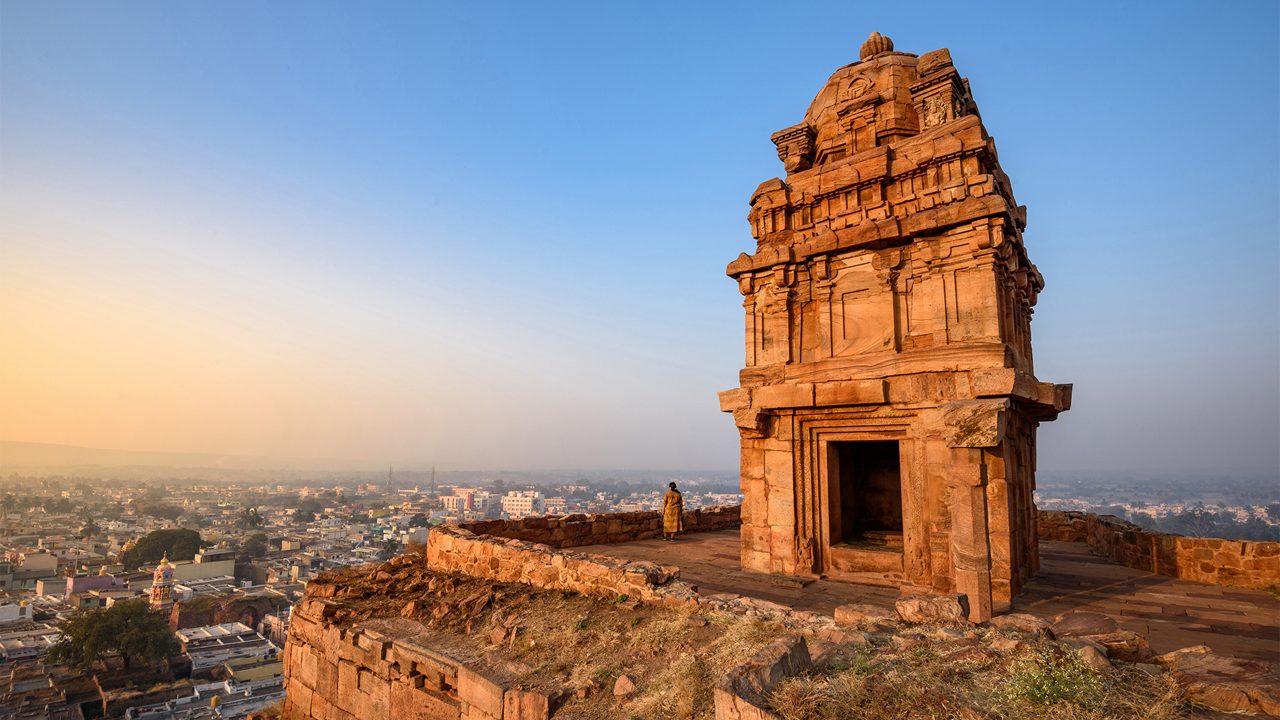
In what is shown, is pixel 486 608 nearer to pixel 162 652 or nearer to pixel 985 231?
pixel 985 231

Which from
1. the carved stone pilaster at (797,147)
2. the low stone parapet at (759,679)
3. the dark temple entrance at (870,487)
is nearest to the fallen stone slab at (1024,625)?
the low stone parapet at (759,679)

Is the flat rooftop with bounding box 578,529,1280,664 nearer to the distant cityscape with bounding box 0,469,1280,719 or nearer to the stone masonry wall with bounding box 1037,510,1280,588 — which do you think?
the stone masonry wall with bounding box 1037,510,1280,588

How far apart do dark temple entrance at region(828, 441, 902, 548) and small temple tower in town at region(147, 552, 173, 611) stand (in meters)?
32.3

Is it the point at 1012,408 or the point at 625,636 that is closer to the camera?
the point at 625,636

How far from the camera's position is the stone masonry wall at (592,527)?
12.0 metres

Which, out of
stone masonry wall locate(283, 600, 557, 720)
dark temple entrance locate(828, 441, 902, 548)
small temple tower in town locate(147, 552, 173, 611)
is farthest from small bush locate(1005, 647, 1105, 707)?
small temple tower in town locate(147, 552, 173, 611)

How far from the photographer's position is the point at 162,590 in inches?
1193

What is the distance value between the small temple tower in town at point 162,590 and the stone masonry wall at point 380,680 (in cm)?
2692

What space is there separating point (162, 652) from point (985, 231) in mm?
31356

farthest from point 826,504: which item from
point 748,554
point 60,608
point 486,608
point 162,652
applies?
point 60,608

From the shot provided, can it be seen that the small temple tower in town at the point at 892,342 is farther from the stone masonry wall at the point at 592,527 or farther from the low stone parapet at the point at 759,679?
the stone masonry wall at the point at 592,527

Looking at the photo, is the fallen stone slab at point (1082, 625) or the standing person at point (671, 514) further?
the standing person at point (671, 514)

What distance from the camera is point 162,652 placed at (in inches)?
942

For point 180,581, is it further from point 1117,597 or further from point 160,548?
point 1117,597
